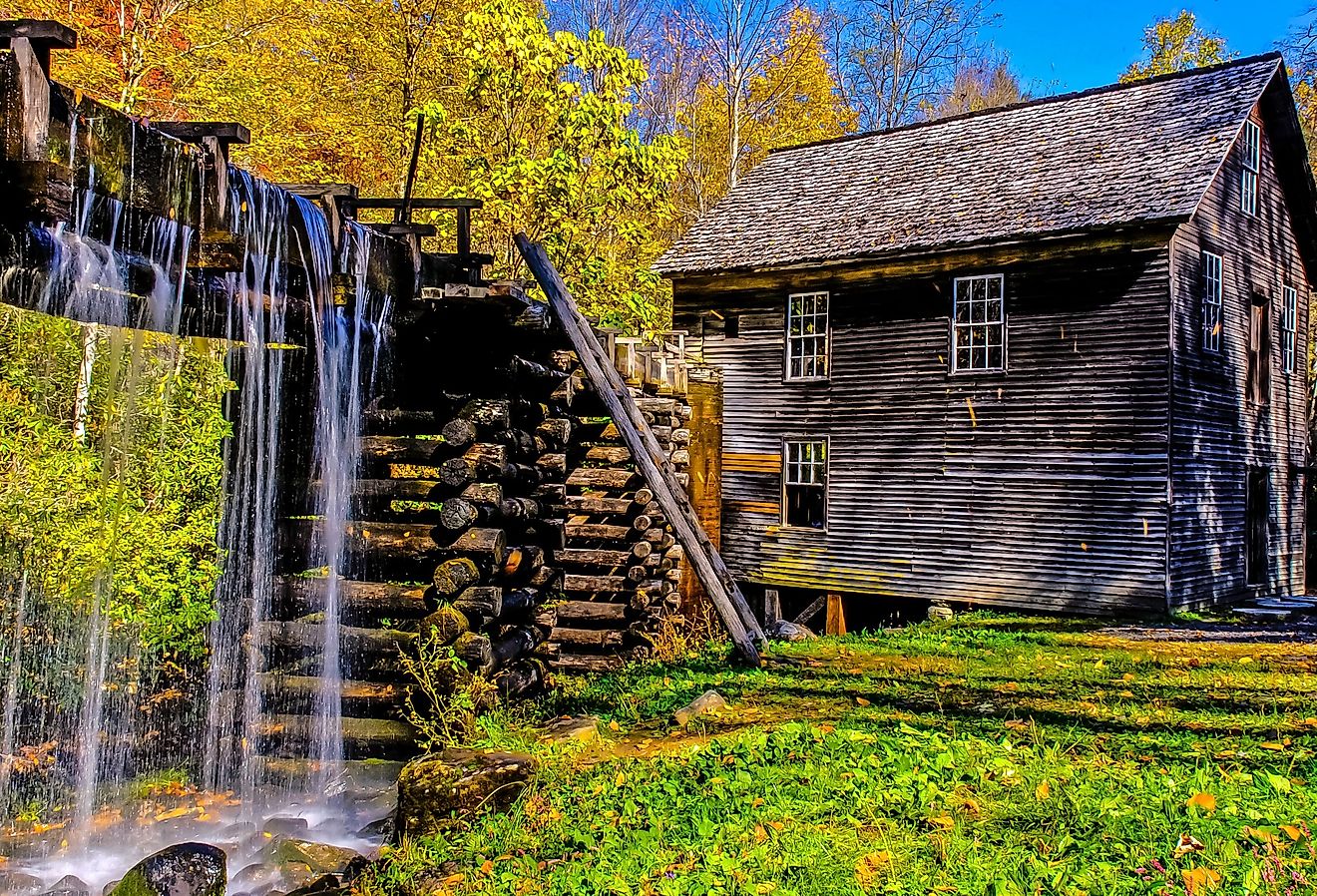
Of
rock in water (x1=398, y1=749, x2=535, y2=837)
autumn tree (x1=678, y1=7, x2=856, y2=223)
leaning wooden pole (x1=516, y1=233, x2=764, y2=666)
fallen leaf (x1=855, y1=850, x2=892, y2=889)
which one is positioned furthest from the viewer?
autumn tree (x1=678, y1=7, x2=856, y2=223)

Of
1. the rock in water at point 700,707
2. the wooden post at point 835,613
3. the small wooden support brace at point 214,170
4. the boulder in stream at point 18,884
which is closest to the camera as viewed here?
the small wooden support brace at point 214,170

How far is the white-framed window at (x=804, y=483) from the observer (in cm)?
2100

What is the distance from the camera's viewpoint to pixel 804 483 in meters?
21.1

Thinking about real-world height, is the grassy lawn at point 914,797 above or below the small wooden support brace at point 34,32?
below

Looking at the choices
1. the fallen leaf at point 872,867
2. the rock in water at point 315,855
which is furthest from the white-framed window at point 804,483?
the fallen leaf at point 872,867

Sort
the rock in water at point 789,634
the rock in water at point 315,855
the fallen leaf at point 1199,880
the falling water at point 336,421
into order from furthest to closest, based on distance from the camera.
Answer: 1. the rock in water at point 789,634
2. the falling water at point 336,421
3. the rock in water at point 315,855
4. the fallen leaf at point 1199,880

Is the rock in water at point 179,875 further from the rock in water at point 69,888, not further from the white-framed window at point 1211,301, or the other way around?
the white-framed window at point 1211,301

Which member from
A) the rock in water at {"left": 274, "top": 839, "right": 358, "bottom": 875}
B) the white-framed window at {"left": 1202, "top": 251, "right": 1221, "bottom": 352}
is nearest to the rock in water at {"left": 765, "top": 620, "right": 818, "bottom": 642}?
the rock in water at {"left": 274, "top": 839, "right": 358, "bottom": 875}

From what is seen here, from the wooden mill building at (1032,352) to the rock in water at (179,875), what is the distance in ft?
48.7

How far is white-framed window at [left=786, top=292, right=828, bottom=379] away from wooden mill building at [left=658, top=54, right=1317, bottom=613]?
1.9 inches

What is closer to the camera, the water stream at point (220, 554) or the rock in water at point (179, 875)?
the rock in water at point (179, 875)

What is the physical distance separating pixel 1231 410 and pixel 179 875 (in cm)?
1912

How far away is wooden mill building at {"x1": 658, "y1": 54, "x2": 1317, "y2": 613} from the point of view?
17.4m

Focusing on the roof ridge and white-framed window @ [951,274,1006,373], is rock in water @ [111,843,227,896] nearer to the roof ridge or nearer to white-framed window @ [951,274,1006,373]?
white-framed window @ [951,274,1006,373]
